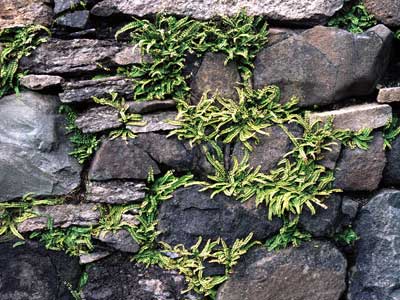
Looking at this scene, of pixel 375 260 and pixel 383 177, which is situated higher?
pixel 383 177

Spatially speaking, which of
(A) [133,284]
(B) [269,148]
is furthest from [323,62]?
(A) [133,284]

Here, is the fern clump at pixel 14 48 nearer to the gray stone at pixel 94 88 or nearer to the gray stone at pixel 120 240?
the gray stone at pixel 94 88

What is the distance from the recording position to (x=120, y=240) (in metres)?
3.70

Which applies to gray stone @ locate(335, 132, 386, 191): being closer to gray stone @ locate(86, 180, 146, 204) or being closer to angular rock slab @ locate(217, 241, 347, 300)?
angular rock slab @ locate(217, 241, 347, 300)

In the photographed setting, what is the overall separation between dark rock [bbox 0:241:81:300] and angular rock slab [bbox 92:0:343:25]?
83.0 inches

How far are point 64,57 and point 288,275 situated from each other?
264cm

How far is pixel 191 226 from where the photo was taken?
3.69m

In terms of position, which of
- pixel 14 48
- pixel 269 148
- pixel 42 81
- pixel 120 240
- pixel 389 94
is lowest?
pixel 120 240

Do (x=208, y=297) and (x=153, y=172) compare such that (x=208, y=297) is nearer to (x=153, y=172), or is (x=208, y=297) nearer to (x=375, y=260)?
(x=153, y=172)

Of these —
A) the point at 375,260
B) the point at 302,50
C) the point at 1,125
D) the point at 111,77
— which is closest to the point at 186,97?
the point at 111,77

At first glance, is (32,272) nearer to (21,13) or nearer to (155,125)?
(155,125)

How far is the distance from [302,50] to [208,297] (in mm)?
2264

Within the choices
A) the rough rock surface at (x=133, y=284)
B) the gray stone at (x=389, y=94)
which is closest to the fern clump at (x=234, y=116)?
the gray stone at (x=389, y=94)

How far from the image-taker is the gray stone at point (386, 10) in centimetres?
374
